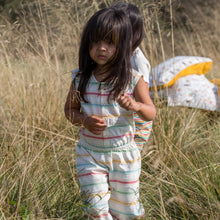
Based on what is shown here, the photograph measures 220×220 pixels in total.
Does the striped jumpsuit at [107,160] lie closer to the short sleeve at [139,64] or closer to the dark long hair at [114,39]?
the dark long hair at [114,39]

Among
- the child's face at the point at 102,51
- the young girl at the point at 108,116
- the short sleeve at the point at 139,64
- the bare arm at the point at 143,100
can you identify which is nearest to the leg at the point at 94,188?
the young girl at the point at 108,116

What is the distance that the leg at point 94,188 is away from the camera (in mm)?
1573

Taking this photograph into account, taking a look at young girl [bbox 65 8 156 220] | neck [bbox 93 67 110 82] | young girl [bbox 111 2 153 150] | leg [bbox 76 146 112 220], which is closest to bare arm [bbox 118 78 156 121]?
young girl [bbox 65 8 156 220]

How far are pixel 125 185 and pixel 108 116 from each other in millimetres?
342

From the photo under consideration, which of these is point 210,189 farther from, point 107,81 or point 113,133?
point 107,81

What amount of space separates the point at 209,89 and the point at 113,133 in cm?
201

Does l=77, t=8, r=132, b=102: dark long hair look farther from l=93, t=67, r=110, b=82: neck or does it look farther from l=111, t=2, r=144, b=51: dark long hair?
l=111, t=2, r=144, b=51: dark long hair

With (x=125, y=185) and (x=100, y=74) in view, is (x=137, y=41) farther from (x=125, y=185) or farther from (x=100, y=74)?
(x=125, y=185)

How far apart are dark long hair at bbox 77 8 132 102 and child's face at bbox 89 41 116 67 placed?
2 centimetres

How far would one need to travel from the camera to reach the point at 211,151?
2.13 metres

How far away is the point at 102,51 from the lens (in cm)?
151

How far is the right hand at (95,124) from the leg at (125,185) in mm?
150

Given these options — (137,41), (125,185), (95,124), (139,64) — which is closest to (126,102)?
(95,124)

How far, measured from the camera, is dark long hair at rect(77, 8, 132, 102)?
59.4 inches
